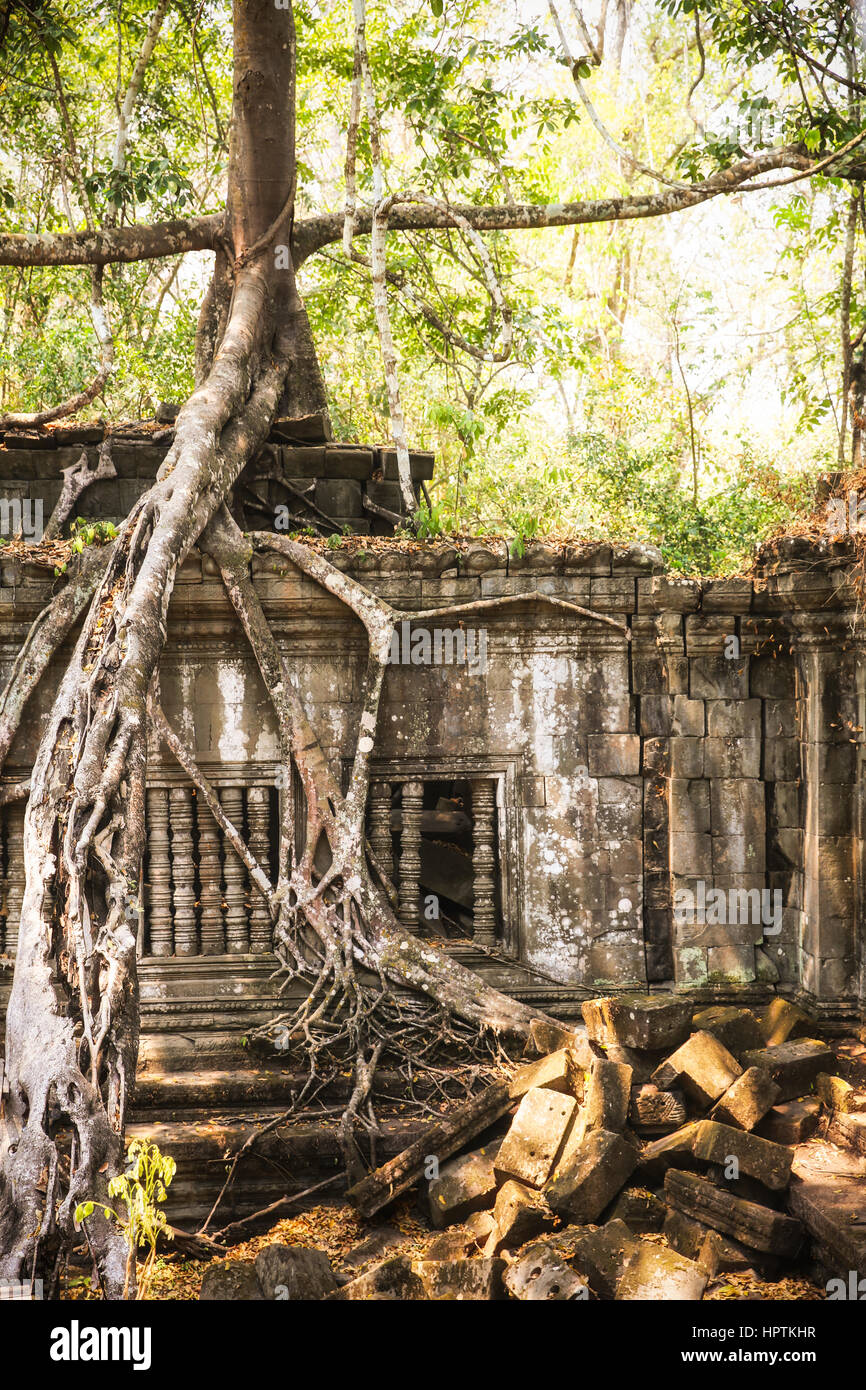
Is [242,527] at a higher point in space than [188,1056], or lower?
higher

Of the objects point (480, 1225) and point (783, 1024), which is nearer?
point (480, 1225)

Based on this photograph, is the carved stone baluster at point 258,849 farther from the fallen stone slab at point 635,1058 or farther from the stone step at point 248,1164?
the fallen stone slab at point 635,1058

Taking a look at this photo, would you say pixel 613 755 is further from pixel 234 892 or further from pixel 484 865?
pixel 234 892

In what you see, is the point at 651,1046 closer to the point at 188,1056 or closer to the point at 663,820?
the point at 663,820

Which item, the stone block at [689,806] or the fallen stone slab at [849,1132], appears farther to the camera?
the stone block at [689,806]

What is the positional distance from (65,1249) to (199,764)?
9.06 ft

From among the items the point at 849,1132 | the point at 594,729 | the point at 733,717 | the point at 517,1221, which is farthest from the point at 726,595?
the point at 517,1221

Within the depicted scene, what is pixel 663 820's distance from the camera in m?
5.96

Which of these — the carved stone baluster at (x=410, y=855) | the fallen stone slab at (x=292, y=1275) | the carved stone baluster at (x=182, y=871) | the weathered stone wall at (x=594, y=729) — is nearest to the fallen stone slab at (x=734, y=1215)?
the fallen stone slab at (x=292, y=1275)

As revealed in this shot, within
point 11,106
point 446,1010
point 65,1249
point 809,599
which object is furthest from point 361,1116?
point 11,106

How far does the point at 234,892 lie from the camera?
5727 millimetres

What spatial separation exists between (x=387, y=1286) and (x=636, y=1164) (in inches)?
50.8

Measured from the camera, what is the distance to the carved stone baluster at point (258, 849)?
5754 millimetres

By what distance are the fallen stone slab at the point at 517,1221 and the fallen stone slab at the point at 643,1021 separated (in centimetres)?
93
